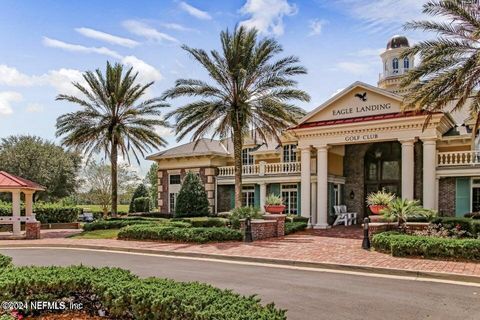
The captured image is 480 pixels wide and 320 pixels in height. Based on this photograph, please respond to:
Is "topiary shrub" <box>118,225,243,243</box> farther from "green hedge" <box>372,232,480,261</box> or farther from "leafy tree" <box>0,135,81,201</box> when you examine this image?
"leafy tree" <box>0,135,81,201</box>

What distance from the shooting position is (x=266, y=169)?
3053 cm

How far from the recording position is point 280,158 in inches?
1265

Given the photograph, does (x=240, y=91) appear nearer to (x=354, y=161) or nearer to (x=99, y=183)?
(x=354, y=161)

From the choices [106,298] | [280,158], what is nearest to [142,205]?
[280,158]

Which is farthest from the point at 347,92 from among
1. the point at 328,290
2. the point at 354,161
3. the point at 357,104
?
the point at 328,290

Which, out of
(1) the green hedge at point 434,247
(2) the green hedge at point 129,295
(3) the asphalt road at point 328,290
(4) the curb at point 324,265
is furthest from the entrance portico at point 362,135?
(2) the green hedge at point 129,295

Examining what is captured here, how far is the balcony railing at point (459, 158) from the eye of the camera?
23.4 m

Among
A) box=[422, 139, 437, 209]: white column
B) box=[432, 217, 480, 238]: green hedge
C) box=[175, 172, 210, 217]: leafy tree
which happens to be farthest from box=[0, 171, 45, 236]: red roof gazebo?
box=[422, 139, 437, 209]: white column

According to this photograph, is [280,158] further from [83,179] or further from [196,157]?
[83,179]

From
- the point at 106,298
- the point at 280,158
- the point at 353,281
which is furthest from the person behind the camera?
the point at 280,158

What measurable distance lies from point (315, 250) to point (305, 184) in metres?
11.0

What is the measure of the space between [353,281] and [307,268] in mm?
2436

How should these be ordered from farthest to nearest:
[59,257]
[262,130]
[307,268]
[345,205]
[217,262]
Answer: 1. [345,205]
2. [262,130]
3. [59,257]
4. [217,262]
5. [307,268]

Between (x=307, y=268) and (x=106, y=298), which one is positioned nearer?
(x=106, y=298)
